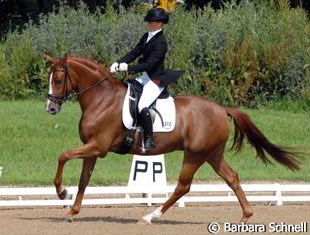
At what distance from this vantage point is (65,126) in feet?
67.4

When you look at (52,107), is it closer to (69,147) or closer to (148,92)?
(148,92)

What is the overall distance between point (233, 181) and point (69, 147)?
25.5 feet

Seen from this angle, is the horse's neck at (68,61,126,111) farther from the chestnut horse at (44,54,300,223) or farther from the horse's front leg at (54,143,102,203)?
the horse's front leg at (54,143,102,203)

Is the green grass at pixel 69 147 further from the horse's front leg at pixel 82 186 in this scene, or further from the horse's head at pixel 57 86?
the horse's head at pixel 57 86

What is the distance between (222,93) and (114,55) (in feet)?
9.56

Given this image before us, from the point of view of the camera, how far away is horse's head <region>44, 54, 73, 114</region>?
37.0ft

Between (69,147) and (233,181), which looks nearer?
(233,181)

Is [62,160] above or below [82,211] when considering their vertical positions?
above

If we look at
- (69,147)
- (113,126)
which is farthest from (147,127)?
(69,147)

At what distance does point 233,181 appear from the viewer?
11.7m

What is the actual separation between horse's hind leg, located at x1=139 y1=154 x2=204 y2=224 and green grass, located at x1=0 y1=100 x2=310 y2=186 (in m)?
4.00

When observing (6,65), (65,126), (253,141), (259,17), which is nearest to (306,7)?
(259,17)

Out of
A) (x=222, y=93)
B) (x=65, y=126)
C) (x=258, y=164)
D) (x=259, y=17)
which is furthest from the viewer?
(x=259, y=17)

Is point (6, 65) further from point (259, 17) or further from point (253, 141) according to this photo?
point (253, 141)
